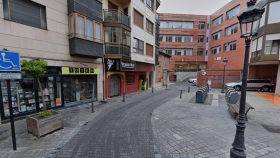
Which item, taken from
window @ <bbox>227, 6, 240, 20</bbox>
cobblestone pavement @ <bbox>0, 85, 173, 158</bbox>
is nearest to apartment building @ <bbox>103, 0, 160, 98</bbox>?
cobblestone pavement @ <bbox>0, 85, 173, 158</bbox>

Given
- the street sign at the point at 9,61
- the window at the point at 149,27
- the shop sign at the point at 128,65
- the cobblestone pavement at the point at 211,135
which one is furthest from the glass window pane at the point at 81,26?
the window at the point at 149,27

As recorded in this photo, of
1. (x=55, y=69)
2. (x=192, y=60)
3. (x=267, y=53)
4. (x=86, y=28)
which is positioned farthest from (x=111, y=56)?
(x=192, y=60)

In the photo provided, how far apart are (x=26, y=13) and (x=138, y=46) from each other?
30.5 ft

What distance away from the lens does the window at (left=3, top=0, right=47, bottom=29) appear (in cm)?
556

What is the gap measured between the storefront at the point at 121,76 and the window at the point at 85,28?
→ 2378mm

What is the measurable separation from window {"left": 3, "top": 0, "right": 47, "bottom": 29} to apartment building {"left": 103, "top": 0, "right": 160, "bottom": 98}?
4341 mm

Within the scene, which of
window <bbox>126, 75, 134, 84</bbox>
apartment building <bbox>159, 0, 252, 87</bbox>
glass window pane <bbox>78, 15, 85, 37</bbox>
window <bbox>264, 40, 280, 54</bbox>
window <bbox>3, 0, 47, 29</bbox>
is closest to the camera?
window <bbox>3, 0, 47, 29</bbox>

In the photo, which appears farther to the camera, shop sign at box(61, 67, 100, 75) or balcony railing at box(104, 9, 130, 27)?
balcony railing at box(104, 9, 130, 27)

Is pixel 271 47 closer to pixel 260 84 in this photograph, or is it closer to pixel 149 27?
pixel 260 84

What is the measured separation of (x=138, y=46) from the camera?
13.3 m

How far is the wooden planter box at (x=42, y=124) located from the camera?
4277mm

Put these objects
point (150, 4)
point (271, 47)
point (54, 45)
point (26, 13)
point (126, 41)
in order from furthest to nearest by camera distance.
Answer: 1. point (150, 4)
2. point (271, 47)
3. point (126, 41)
4. point (54, 45)
5. point (26, 13)

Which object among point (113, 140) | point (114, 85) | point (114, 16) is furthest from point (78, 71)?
point (113, 140)

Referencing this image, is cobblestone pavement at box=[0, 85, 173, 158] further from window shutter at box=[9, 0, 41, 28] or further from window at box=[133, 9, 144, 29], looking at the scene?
window at box=[133, 9, 144, 29]
